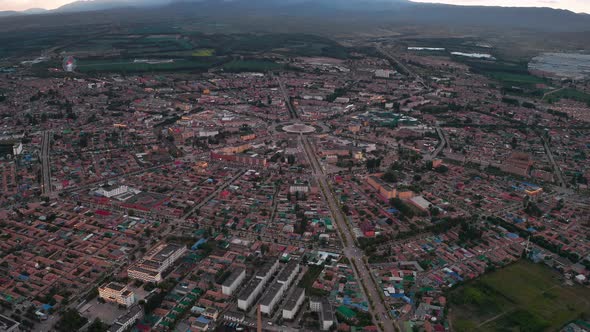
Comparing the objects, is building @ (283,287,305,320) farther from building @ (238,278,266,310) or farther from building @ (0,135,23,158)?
building @ (0,135,23,158)

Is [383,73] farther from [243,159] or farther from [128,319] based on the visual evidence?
[128,319]

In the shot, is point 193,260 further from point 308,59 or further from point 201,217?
point 308,59

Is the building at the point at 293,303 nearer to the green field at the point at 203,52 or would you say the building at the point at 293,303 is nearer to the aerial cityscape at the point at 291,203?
the aerial cityscape at the point at 291,203

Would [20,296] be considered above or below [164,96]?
below

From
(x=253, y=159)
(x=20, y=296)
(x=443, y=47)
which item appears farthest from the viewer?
(x=443, y=47)

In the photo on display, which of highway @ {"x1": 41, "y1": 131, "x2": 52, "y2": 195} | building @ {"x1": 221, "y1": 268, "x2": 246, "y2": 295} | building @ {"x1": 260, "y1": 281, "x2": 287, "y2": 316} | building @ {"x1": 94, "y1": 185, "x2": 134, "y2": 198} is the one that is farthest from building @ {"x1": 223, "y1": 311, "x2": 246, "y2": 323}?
highway @ {"x1": 41, "y1": 131, "x2": 52, "y2": 195}

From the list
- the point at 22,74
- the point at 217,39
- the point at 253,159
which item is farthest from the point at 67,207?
the point at 217,39

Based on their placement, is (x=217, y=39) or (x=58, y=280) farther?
(x=217, y=39)
